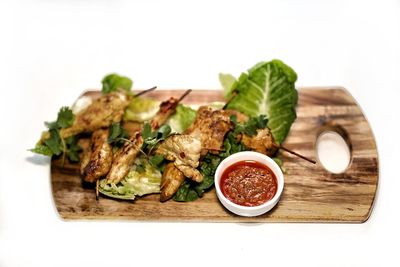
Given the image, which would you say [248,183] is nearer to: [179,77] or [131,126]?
[131,126]

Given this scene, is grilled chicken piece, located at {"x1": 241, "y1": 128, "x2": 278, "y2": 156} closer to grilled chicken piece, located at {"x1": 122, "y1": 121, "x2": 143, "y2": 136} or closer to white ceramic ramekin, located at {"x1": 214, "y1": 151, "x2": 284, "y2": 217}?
white ceramic ramekin, located at {"x1": 214, "y1": 151, "x2": 284, "y2": 217}

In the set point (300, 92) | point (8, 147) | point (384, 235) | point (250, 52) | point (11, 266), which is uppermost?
point (250, 52)

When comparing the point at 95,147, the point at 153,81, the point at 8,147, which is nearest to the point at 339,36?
the point at 153,81

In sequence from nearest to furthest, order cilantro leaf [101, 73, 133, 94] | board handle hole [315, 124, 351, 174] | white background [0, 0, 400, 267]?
white background [0, 0, 400, 267] → board handle hole [315, 124, 351, 174] → cilantro leaf [101, 73, 133, 94]

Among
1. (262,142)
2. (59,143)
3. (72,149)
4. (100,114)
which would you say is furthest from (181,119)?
(59,143)

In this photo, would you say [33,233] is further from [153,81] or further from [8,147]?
[153,81]

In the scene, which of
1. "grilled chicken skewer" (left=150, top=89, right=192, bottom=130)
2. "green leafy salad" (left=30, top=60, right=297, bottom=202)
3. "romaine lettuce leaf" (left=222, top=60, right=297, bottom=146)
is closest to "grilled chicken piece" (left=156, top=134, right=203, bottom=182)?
"green leafy salad" (left=30, top=60, right=297, bottom=202)
